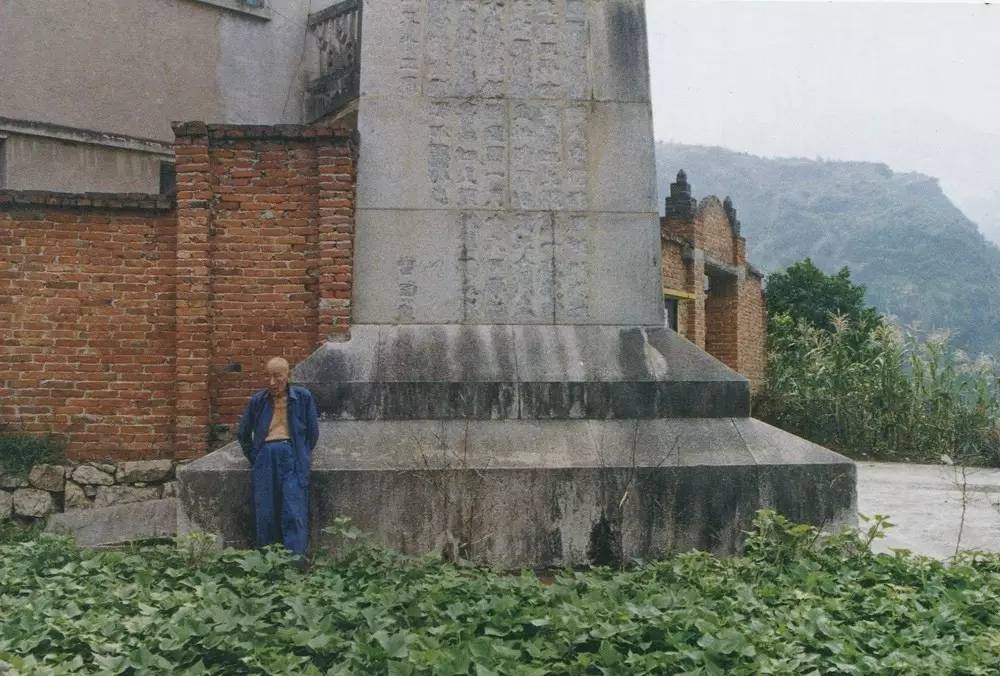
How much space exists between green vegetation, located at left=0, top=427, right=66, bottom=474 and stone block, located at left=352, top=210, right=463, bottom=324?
274 centimetres

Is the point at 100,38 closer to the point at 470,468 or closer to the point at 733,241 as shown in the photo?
the point at 470,468

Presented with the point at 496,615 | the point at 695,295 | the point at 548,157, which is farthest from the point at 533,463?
the point at 695,295

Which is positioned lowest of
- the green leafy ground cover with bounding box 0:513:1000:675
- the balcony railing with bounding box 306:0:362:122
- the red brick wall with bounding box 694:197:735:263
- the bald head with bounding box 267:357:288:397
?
the green leafy ground cover with bounding box 0:513:1000:675

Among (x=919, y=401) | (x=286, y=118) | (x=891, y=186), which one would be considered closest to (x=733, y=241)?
(x=919, y=401)

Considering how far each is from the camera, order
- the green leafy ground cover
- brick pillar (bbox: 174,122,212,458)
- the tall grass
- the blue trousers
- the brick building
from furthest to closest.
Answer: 1. the brick building
2. the tall grass
3. brick pillar (bbox: 174,122,212,458)
4. the blue trousers
5. the green leafy ground cover

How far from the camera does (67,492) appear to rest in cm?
713

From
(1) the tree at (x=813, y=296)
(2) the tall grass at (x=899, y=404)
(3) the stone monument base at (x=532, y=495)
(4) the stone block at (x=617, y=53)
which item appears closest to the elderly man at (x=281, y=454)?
(3) the stone monument base at (x=532, y=495)

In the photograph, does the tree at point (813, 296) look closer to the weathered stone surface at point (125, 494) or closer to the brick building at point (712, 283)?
the brick building at point (712, 283)

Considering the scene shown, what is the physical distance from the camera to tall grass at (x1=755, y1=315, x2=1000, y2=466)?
13.5 m

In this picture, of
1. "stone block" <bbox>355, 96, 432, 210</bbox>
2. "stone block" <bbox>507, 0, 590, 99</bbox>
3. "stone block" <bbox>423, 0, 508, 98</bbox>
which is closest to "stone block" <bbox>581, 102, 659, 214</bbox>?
"stone block" <bbox>507, 0, 590, 99</bbox>

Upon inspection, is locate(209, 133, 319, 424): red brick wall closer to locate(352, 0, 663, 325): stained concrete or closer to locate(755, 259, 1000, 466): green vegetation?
locate(352, 0, 663, 325): stained concrete

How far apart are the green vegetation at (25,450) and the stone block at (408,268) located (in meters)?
2.74

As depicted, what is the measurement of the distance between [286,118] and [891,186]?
438ft

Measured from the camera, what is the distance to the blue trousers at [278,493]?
5.24 meters
